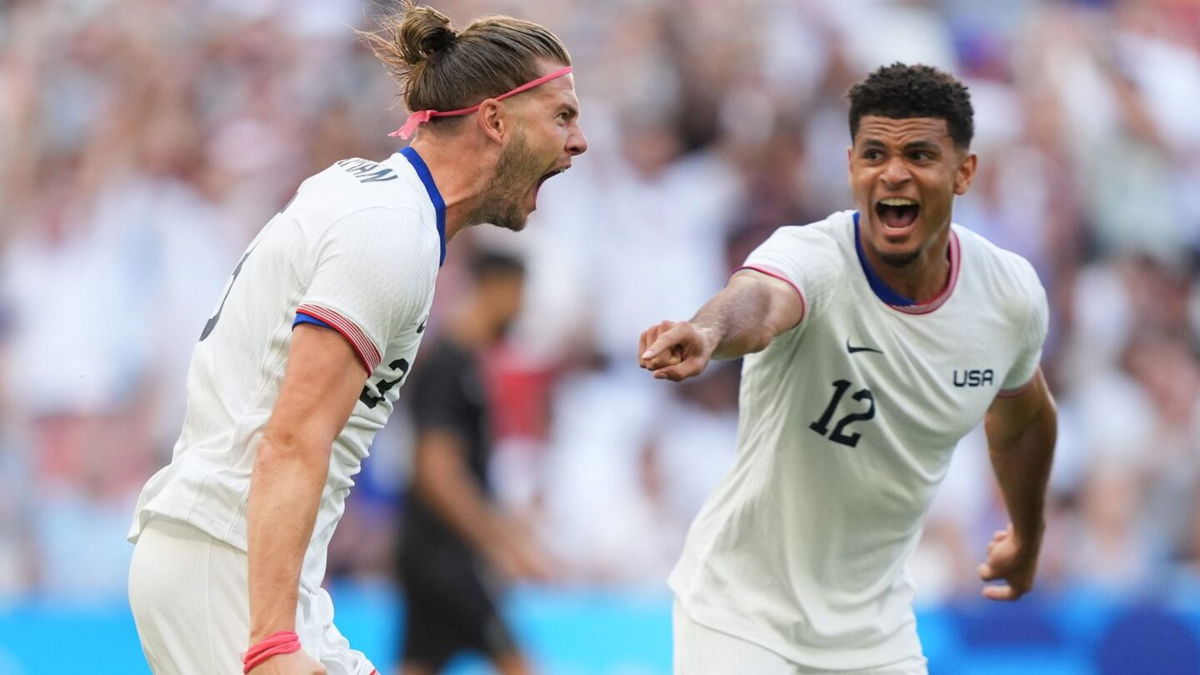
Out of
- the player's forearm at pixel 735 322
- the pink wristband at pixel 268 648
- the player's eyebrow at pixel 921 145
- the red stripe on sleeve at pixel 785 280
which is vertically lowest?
the pink wristband at pixel 268 648

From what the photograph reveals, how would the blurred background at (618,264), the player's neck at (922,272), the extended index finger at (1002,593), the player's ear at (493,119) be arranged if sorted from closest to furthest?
the player's ear at (493,119)
the player's neck at (922,272)
the extended index finger at (1002,593)
the blurred background at (618,264)

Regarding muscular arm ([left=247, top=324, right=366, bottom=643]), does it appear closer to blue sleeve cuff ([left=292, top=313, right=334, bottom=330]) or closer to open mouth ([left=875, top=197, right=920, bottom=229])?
blue sleeve cuff ([left=292, top=313, right=334, bottom=330])

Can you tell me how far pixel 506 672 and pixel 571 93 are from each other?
552 centimetres

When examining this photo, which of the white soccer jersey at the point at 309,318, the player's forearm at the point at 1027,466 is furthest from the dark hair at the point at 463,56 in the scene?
the player's forearm at the point at 1027,466

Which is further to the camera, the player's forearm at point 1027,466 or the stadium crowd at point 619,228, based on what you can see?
the stadium crowd at point 619,228

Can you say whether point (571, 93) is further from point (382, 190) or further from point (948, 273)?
point (948, 273)

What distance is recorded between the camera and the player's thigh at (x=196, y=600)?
396cm

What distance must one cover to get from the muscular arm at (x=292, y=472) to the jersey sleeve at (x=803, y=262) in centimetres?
152

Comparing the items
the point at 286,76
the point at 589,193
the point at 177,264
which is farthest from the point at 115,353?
the point at 589,193

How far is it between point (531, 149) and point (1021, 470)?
92.6 inches

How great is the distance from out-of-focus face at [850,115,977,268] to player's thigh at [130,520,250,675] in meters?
2.20

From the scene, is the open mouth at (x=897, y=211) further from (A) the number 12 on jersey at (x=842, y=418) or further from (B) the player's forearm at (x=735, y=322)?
(B) the player's forearm at (x=735, y=322)

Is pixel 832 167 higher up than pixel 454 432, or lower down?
higher up

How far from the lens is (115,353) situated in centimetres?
1059
